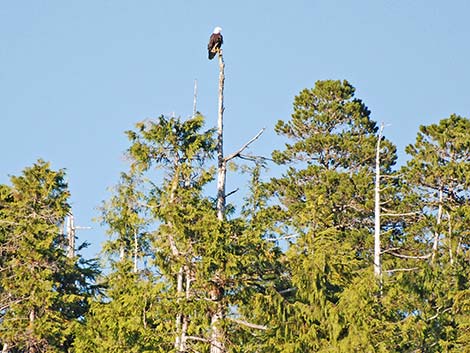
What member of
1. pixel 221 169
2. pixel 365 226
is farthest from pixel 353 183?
pixel 221 169

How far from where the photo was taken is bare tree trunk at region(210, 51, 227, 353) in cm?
3145

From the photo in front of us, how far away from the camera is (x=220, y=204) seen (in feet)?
110

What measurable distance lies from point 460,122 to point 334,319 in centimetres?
2215

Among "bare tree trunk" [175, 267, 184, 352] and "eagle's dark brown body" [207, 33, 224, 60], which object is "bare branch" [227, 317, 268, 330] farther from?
"eagle's dark brown body" [207, 33, 224, 60]

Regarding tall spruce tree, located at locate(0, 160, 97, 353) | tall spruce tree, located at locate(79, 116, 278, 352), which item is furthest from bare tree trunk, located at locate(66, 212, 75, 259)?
tall spruce tree, located at locate(79, 116, 278, 352)

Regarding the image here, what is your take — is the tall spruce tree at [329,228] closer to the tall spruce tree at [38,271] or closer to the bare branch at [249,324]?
the bare branch at [249,324]

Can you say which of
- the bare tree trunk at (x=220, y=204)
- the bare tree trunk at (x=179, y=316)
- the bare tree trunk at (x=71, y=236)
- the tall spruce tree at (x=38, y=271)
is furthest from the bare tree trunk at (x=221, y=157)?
the bare tree trunk at (x=71, y=236)

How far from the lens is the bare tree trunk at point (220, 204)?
3145 centimetres

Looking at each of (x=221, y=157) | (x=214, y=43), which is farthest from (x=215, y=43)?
(x=221, y=157)

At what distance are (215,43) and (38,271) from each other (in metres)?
7.28

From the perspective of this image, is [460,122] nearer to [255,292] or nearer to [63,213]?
[63,213]

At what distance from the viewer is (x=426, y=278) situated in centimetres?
3316

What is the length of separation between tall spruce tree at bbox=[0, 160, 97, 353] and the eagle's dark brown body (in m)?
6.34

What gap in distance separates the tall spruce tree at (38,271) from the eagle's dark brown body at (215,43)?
6345 millimetres
